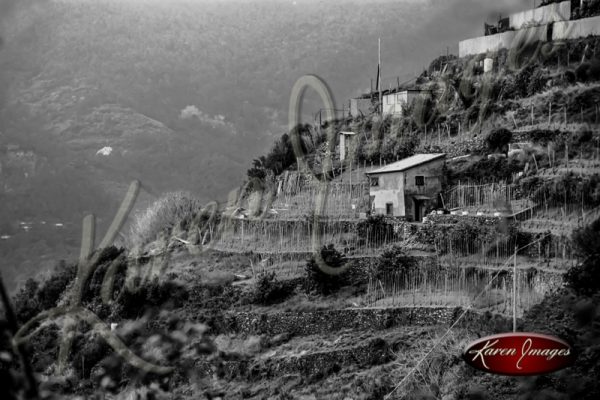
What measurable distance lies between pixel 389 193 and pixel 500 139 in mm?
4197

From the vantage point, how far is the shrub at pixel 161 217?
3559 centimetres

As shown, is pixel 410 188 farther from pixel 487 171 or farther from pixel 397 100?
pixel 397 100

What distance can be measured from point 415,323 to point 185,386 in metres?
6.25

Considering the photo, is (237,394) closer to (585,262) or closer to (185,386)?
(185,386)

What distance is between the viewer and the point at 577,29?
34062 mm

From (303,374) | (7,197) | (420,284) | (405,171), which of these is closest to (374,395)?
(303,374)

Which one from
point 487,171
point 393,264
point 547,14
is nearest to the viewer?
point 393,264

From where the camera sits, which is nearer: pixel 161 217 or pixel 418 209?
pixel 418 209

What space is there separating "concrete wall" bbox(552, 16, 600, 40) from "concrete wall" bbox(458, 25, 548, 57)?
0.53m

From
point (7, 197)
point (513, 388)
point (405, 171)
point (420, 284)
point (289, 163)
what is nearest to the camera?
point (513, 388)

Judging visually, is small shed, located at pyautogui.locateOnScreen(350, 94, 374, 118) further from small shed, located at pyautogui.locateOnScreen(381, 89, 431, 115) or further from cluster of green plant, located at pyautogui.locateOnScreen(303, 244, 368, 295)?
cluster of green plant, located at pyautogui.locateOnScreen(303, 244, 368, 295)

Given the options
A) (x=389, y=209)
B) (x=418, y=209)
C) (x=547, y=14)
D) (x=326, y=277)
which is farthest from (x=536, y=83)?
(x=326, y=277)

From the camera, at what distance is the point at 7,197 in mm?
43625

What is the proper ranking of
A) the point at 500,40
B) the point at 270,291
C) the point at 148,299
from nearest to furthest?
the point at 270,291
the point at 148,299
the point at 500,40
